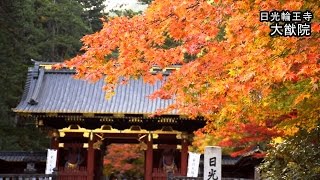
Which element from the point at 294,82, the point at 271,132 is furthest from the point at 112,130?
the point at 294,82

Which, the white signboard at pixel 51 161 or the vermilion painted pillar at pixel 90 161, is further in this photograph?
the vermilion painted pillar at pixel 90 161

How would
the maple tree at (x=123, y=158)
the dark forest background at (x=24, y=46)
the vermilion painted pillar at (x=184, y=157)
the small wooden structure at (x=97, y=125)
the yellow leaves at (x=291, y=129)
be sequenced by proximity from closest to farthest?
the yellow leaves at (x=291, y=129) → the small wooden structure at (x=97, y=125) → the vermilion painted pillar at (x=184, y=157) → the dark forest background at (x=24, y=46) → the maple tree at (x=123, y=158)

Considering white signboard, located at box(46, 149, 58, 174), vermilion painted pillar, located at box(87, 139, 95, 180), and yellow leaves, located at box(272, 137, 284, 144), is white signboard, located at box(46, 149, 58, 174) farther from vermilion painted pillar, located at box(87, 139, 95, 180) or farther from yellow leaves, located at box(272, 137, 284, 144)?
yellow leaves, located at box(272, 137, 284, 144)

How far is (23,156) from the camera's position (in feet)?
55.8

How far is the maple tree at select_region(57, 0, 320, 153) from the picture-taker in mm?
5613

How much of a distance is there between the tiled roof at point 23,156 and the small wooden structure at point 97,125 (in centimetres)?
113

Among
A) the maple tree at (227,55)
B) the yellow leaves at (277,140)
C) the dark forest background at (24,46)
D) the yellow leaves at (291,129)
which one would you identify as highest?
the dark forest background at (24,46)

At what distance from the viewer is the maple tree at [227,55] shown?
5.61 m

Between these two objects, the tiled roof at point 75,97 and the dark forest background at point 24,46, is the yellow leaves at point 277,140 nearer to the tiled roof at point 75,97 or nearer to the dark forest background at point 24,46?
the tiled roof at point 75,97

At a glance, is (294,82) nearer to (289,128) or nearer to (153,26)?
(289,128)

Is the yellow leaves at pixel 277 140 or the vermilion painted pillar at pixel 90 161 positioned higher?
the yellow leaves at pixel 277 140

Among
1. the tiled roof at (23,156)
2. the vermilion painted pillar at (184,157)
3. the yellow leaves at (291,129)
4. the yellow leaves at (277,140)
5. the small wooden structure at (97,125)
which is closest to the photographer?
the yellow leaves at (291,129)

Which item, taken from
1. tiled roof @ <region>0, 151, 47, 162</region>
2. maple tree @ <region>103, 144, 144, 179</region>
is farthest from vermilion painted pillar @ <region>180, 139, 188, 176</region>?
maple tree @ <region>103, 144, 144, 179</region>

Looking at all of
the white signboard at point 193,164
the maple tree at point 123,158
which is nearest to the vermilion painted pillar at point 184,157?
the white signboard at point 193,164
